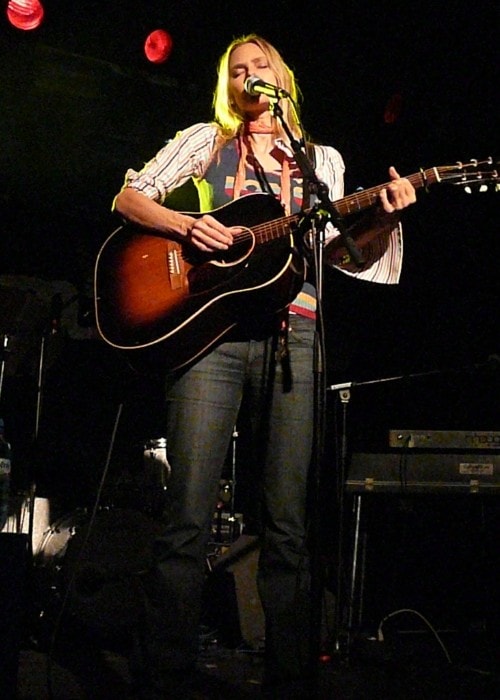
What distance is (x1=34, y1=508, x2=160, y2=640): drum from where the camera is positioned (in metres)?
3.10

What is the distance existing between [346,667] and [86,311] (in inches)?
97.5

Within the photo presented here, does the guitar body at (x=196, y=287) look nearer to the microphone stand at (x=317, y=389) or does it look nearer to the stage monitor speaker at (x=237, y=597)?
the microphone stand at (x=317, y=389)

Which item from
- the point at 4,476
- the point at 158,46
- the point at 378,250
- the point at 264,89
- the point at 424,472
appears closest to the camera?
the point at 264,89

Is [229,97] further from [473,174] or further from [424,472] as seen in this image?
[424,472]

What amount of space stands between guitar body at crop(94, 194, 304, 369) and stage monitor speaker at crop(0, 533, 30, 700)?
0.62m

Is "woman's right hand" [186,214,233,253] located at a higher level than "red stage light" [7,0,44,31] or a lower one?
lower

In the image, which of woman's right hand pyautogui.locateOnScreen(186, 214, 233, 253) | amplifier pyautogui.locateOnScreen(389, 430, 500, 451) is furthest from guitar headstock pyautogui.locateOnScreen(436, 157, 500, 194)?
amplifier pyautogui.locateOnScreen(389, 430, 500, 451)

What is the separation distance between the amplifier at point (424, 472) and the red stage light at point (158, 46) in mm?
2498

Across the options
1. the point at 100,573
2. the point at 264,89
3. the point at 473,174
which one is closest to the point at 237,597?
the point at 100,573

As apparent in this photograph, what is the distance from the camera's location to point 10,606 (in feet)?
5.82

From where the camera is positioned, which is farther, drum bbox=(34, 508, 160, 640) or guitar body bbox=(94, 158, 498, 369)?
drum bbox=(34, 508, 160, 640)

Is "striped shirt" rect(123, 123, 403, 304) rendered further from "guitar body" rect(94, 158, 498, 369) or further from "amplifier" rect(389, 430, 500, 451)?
"amplifier" rect(389, 430, 500, 451)

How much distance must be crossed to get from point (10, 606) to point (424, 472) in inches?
82.7

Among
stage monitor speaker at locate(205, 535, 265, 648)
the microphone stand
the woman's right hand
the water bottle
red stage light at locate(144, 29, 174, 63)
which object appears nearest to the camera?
the microphone stand
